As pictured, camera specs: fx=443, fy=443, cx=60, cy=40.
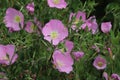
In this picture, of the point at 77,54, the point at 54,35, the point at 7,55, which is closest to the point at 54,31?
the point at 54,35

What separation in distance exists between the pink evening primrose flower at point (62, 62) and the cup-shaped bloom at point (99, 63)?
0.73 feet

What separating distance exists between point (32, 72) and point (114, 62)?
0.40 metres

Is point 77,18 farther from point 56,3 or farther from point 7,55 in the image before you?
point 7,55

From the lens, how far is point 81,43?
82.0 inches

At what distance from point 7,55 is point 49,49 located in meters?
0.19

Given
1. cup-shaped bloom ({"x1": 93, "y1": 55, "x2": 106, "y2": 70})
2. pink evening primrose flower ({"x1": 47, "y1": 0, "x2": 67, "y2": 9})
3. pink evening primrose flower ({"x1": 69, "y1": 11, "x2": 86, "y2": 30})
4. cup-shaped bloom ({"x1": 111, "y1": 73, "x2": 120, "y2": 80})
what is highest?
pink evening primrose flower ({"x1": 47, "y1": 0, "x2": 67, "y2": 9})

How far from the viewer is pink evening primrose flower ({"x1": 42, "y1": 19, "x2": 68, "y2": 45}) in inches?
71.3

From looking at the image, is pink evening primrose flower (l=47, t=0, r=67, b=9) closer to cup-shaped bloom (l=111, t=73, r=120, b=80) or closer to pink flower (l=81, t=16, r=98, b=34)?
pink flower (l=81, t=16, r=98, b=34)

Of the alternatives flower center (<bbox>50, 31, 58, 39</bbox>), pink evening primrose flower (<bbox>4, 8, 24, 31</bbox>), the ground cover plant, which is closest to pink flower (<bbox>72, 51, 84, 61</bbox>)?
the ground cover plant

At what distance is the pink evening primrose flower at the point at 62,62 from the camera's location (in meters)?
1.74

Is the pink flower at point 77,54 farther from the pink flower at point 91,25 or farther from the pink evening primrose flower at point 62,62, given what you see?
the pink flower at point 91,25

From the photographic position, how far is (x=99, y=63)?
1978 mm

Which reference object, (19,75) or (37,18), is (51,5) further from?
(19,75)

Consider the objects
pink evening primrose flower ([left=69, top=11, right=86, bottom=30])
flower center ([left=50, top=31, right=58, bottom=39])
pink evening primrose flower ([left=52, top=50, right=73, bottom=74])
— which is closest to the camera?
pink evening primrose flower ([left=52, top=50, right=73, bottom=74])
